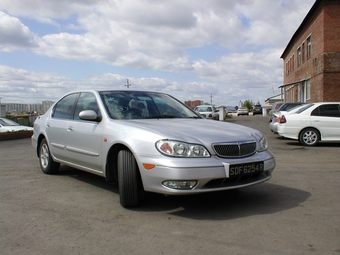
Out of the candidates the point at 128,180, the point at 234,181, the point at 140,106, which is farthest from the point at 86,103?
the point at 234,181

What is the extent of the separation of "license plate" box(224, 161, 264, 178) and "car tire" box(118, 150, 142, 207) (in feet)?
3.53

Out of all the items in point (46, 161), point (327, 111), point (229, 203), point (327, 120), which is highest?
point (327, 111)

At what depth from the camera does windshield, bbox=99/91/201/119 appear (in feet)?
17.1

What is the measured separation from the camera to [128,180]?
4.28 meters

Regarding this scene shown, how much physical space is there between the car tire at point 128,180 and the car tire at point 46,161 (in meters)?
2.73

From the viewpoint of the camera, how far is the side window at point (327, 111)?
38.4 ft

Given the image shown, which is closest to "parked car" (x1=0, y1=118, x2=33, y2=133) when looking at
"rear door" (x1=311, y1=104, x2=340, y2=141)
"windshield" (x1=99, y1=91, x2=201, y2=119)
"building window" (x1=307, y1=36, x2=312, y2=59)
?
"rear door" (x1=311, y1=104, x2=340, y2=141)

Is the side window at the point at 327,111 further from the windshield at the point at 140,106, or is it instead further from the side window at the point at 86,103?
the side window at the point at 86,103

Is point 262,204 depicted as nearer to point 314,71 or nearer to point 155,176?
point 155,176

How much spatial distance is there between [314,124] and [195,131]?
336 inches

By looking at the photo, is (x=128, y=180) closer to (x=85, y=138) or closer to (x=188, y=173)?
(x=188, y=173)

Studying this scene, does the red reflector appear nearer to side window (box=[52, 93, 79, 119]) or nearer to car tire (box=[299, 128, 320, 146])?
car tire (box=[299, 128, 320, 146])

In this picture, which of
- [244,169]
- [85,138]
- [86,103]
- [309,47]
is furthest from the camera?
[309,47]

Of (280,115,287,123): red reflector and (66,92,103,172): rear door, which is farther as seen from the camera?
(280,115,287,123): red reflector
